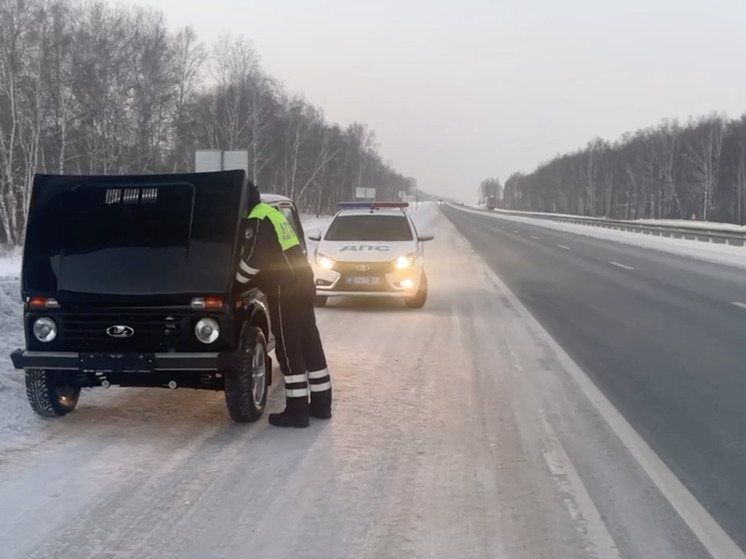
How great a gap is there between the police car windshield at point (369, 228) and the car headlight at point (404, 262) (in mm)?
712

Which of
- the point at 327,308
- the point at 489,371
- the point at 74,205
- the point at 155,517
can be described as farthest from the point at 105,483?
the point at 327,308

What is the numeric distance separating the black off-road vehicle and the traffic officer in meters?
0.14

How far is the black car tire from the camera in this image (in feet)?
19.8

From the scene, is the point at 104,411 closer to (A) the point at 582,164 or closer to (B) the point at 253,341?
(B) the point at 253,341

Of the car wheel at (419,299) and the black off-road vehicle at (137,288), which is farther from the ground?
the black off-road vehicle at (137,288)

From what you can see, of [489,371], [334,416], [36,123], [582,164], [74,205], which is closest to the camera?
[74,205]

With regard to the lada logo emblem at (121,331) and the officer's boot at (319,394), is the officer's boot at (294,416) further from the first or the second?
the lada logo emblem at (121,331)

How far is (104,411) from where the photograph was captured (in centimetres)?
668

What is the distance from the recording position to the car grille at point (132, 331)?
5.83 m

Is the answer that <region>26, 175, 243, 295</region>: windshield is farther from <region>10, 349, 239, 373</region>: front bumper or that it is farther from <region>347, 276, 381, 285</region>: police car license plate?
<region>347, 276, 381, 285</region>: police car license plate

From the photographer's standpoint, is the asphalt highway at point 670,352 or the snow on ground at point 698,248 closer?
the asphalt highway at point 670,352

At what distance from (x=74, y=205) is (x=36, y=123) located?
3547 centimetres

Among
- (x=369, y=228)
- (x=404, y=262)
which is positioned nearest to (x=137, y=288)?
(x=404, y=262)

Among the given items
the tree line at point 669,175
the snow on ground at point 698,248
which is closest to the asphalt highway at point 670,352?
the snow on ground at point 698,248
